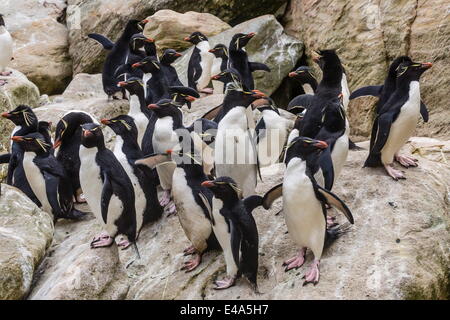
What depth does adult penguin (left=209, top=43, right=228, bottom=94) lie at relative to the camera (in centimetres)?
877

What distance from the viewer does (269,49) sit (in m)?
10.3

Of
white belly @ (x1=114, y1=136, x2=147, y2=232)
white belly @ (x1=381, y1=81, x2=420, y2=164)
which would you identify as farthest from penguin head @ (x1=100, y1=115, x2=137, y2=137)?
white belly @ (x1=381, y1=81, x2=420, y2=164)

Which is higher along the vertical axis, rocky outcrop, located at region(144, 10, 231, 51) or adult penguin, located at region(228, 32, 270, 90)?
adult penguin, located at region(228, 32, 270, 90)

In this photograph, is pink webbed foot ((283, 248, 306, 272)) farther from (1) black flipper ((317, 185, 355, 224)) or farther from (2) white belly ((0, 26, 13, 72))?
(2) white belly ((0, 26, 13, 72))

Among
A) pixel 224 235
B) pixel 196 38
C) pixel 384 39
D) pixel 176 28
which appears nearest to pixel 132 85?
pixel 224 235

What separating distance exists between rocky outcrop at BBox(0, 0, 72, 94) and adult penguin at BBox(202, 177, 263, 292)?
838 centimetres

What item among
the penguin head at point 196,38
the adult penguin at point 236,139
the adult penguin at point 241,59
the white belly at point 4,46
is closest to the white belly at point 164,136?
the adult penguin at point 236,139

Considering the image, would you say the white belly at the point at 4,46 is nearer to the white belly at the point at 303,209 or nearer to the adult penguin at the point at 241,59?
the adult penguin at the point at 241,59

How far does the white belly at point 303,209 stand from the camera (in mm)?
4121

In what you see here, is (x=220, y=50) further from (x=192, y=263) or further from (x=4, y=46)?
(x=192, y=263)

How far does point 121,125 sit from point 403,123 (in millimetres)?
2167

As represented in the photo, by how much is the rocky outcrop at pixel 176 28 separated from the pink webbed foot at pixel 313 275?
23.5ft

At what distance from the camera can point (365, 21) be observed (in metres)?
9.47

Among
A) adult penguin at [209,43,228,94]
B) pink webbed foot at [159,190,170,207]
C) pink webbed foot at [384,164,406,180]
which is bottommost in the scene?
adult penguin at [209,43,228,94]
